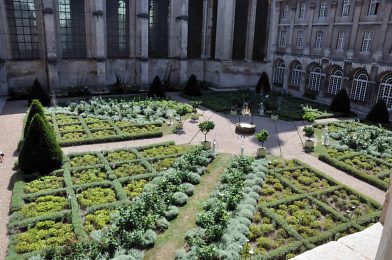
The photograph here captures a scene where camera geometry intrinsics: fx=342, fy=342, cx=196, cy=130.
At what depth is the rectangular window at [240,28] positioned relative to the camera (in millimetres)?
40906

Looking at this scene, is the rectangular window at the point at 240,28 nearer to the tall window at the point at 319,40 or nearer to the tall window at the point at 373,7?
the tall window at the point at 319,40

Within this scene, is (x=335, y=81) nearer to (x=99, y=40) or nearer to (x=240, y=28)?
(x=240, y=28)

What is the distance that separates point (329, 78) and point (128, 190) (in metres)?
27.0

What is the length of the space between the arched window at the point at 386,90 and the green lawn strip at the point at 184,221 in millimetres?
19613

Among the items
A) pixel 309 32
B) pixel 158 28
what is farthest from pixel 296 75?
pixel 158 28

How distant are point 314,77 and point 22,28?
2948 centimetres

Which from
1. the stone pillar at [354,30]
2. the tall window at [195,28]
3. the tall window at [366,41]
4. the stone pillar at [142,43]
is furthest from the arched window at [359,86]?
the stone pillar at [142,43]

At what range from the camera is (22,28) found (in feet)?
105

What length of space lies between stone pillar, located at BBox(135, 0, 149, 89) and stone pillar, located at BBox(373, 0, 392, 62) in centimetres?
2208

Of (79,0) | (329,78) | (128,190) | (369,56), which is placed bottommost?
(128,190)

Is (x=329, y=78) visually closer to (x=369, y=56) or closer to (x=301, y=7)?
(x=369, y=56)

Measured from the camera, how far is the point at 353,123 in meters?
26.6

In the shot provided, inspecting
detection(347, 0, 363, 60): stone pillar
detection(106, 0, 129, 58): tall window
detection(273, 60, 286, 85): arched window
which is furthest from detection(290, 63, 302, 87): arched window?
detection(106, 0, 129, 58): tall window

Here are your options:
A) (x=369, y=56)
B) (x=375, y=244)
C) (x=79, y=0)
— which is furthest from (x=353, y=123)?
(x=79, y=0)
